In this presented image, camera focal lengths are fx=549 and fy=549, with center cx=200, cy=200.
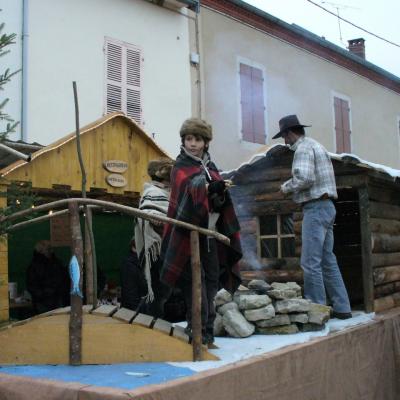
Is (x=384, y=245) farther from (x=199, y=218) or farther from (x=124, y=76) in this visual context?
(x=124, y=76)

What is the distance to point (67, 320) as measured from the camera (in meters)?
3.37

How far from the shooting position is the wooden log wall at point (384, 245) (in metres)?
5.72

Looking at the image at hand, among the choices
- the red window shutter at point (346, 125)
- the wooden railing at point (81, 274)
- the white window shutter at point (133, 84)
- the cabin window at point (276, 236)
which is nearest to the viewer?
the wooden railing at point (81, 274)

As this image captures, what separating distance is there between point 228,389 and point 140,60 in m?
8.53

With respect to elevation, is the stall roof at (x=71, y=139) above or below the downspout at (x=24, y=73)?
below

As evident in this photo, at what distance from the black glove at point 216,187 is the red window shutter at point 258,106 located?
879 cm

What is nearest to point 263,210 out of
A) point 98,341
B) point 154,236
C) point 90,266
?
point 154,236

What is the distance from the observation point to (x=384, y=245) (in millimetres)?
6059

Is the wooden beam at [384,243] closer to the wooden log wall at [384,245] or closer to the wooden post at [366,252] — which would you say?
the wooden log wall at [384,245]

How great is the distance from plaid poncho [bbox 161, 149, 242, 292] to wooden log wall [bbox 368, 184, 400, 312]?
2.35 m

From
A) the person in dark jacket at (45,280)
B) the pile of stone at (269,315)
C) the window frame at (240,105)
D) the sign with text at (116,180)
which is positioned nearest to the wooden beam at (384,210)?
the pile of stone at (269,315)

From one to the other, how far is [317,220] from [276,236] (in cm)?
141

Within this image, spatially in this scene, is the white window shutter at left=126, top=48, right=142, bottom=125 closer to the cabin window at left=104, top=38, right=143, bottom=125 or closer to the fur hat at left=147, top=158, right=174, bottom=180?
the cabin window at left=104, top=38, right=143, bottom=125

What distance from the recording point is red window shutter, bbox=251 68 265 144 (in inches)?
487
